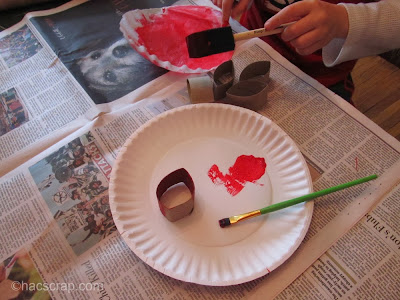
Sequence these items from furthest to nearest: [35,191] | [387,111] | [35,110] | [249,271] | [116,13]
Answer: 1. [387,111]
2. [116,13]
3. [35,110]
4. [35,191]
5. [249,271]

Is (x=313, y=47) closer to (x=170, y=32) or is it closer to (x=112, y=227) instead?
(x=170, y=32)

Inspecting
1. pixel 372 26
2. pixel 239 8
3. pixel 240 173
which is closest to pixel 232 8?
pixel 239 8

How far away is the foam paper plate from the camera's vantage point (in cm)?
74

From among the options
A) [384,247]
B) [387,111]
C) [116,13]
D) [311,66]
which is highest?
[116,13]

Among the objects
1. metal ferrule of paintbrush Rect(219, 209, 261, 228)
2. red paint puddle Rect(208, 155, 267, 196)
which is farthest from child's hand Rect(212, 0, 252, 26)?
metal ferrule of paintbrush Rect(219, 209, 261, 228)

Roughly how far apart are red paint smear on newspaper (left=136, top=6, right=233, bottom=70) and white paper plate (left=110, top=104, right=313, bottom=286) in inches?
7.3

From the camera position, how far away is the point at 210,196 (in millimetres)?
552

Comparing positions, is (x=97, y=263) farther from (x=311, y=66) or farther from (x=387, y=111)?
(x=387, y=111)

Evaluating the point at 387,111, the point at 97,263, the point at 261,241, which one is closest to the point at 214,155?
the point at 261,241

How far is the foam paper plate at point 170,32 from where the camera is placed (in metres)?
0.74

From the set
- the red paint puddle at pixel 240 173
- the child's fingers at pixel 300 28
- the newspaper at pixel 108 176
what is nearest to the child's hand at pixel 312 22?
the child's fingers at pixel 300 28

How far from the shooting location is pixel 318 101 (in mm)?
682

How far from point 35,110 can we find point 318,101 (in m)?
0.67

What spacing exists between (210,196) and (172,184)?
0.25 feet
